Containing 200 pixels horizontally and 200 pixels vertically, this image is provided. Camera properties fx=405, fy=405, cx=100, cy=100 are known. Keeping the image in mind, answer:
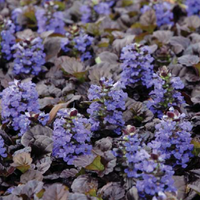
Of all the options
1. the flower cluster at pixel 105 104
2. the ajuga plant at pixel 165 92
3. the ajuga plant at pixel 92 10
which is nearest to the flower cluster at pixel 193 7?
the ajuga plant at pixel 92 10

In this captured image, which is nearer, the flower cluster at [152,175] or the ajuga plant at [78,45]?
the flower cluster at [152,175]

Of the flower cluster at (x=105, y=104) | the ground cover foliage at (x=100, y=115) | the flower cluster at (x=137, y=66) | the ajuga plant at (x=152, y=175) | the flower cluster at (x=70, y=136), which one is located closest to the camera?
the ajuga plant at (x=152, y=175)

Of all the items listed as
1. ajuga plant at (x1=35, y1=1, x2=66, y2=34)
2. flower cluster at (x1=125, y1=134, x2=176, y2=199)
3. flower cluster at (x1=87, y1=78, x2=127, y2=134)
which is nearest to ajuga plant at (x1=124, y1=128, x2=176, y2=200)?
flower cluster at (x1=125, y1=134, x2=176, y2=199)

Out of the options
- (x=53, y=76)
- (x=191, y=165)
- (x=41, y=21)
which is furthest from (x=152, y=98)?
(x=41, y=21)

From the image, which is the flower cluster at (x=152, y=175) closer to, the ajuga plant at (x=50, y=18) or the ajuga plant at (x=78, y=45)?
the ajuga plant at (x=78, y=45)

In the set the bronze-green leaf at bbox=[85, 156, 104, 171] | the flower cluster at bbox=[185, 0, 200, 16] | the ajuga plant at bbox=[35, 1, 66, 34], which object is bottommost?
the bronze-green leaf at bbox=[85, 156, 104, 171]

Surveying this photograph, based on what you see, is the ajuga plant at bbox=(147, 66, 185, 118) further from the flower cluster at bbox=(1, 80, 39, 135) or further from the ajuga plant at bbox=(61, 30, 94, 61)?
the ajuga plant at bbox=(61, 30, 94, 61)
